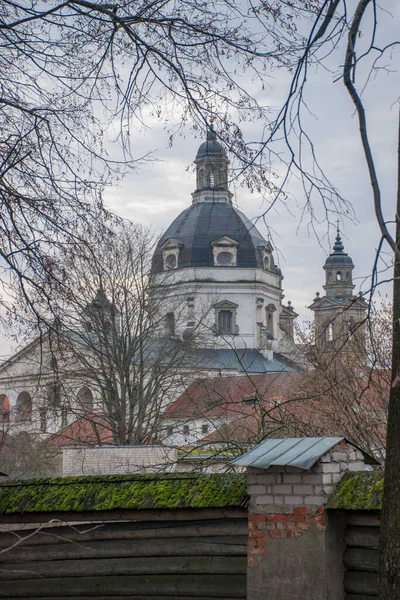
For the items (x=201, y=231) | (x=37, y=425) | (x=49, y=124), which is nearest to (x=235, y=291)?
(x=201, y=231)

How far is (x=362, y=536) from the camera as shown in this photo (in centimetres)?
671

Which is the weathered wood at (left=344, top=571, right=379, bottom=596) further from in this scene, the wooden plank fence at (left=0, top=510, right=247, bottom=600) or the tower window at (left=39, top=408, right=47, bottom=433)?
the tower window at (left=39, top=408, right=47, bottom=433)

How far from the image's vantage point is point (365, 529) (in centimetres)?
673

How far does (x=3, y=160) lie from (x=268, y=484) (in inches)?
132

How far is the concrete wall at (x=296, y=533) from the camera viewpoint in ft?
21.7

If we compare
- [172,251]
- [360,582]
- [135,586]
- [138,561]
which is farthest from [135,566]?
[172,251]

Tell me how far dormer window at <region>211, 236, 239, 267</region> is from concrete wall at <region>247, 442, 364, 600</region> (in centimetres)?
6243

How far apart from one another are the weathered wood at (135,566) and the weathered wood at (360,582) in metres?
0.80

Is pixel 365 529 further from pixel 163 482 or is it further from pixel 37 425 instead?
pixel 37 425

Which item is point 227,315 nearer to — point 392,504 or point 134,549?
point 134,549

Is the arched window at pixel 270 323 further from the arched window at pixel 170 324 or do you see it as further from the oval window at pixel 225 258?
the arched window at pixel 170 324

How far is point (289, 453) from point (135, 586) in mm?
1787

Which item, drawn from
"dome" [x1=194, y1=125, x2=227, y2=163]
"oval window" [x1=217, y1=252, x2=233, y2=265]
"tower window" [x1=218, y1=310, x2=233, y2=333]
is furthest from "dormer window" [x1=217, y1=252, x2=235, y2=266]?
"dome" [x1=194, y1=125, x2=227, y2=163]

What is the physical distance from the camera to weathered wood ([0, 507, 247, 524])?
7.01 meters
